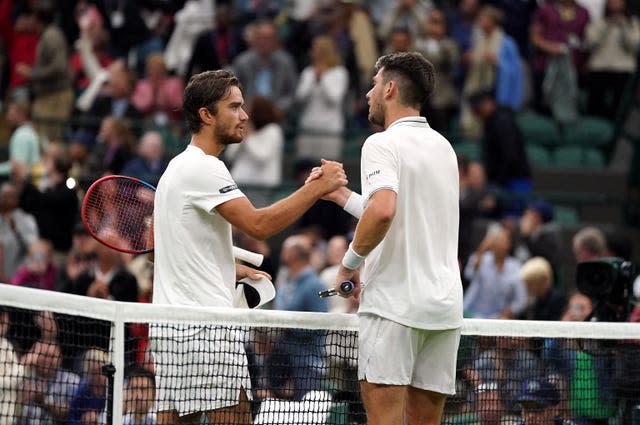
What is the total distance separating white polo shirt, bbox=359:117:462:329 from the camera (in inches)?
245

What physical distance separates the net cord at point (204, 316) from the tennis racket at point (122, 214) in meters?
0.37

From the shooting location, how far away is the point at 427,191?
6.28 metres

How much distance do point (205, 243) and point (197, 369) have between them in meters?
0.56

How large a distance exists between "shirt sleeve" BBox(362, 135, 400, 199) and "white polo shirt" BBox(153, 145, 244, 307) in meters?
0.59

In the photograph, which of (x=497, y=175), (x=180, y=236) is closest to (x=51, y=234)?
(x=497, y=175)

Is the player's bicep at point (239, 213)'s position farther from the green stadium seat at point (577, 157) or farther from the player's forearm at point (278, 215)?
the green stadium seat at point (577, 157)

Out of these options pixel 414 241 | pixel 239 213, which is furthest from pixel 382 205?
pixel 239 213

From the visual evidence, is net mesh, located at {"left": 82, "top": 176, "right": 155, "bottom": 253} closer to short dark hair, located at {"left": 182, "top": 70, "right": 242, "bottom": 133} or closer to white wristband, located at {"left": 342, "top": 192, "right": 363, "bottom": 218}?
short dark hair, located at {"left": 182, "top": 70, "right": 242, "bottom": 133}

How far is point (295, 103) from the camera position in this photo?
54.6 ft

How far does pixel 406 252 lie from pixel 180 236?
99cm

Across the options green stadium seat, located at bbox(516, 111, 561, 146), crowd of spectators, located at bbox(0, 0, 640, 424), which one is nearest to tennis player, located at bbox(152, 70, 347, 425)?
crowd of spectators, located at bbox(0, 0, 640, 424)

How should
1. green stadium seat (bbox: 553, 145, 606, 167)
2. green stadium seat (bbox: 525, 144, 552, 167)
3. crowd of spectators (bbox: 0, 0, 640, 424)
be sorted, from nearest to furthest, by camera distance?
1. crowd of spectators (bbox: 0, 0, 640, 424)
2. green stadium seat (bbox: 525, 144, 552, 167)
3. green stadium seat (bbox: 553, 145, 606, 167)

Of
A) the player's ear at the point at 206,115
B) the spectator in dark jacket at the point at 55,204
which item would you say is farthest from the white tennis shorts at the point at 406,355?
the spectator in dark jacket at the point at 55,204

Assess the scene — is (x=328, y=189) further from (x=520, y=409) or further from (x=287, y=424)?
(x=520, y=409)
